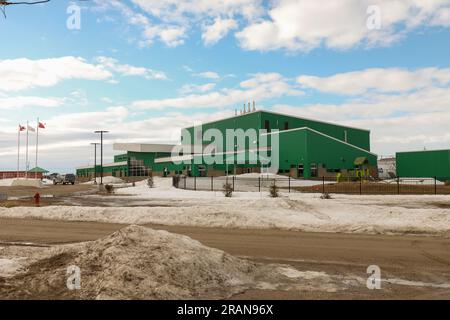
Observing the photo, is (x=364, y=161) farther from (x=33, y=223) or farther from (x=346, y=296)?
(x=346, y=296)

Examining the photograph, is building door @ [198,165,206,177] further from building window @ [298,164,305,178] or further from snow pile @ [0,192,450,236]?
snow pile @ [0,192,450,236]

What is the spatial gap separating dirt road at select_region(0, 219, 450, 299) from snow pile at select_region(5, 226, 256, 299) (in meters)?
0.88

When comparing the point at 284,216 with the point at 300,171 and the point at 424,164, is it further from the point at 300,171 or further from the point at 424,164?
the point at 424,164

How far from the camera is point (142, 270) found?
22.1ft

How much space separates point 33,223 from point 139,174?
75844mm

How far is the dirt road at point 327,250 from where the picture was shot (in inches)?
264

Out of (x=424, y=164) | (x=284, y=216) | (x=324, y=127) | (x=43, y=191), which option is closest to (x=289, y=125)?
(x=324, y=127)

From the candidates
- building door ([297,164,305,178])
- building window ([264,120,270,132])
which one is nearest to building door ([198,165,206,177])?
building window ([264,120,270,132])

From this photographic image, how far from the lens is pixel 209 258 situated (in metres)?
7.85

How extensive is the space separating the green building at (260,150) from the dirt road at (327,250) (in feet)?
136

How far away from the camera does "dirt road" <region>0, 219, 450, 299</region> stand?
6711 mm

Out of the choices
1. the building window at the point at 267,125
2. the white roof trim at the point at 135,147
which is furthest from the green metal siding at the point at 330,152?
the white roof trim at the point at 135,147

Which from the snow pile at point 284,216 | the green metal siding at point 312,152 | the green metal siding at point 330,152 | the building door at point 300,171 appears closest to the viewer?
the snow pile at point 284,216

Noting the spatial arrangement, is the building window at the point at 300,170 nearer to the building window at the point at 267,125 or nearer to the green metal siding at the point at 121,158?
the building window at the point at 267,125
